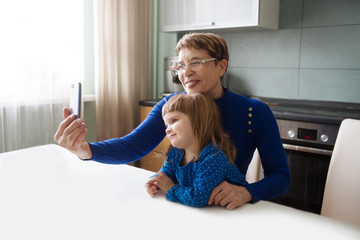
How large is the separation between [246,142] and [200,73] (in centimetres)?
28

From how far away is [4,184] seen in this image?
1114 mm

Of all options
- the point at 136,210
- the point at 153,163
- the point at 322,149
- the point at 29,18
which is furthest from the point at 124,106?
the point at 136,210

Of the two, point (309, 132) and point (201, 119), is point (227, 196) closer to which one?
point (201, 119)

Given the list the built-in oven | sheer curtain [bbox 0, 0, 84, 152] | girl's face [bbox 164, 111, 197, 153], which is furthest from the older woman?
sheer curtain [bbox 0, 0, 84, 152]

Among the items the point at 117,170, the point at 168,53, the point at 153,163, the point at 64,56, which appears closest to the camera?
the point at 117,170

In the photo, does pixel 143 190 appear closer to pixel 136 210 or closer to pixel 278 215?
pixel 136 210

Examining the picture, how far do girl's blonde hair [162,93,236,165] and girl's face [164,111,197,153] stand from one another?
11 millimetres

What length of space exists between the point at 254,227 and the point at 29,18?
201cm

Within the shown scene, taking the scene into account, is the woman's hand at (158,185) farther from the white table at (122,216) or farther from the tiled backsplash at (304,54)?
the tiled backsplash at (304,54)

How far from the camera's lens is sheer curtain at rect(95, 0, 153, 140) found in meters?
2.69

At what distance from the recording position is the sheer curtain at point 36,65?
215 cm

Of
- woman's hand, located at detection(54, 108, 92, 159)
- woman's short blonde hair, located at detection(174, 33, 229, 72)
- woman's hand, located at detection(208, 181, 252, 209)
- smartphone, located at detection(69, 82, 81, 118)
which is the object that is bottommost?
woman's hand, located at detection(208, 181, 252, 209)

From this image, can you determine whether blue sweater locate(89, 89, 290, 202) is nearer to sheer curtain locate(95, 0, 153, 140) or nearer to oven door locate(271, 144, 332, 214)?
oven door locate(271, 144, 332, 214)

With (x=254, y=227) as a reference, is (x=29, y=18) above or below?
above
